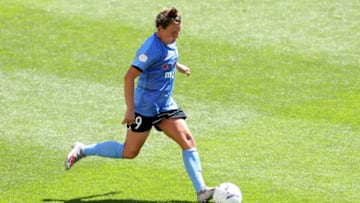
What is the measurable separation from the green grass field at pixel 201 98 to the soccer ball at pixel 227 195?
0.63 metres

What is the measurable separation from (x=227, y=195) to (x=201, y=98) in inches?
202

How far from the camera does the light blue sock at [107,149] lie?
10125mm

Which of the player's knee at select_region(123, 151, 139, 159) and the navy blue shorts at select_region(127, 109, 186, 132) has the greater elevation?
the navy blue shorts at select_region(127, 109, 186, 132)

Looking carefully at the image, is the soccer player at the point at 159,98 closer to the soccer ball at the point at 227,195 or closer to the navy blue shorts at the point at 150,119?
the navy blue shorts at the point at 150,119

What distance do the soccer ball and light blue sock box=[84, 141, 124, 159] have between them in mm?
1417

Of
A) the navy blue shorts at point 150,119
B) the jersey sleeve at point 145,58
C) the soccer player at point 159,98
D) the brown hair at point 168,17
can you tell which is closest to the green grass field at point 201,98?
the soccer player at point 159,98

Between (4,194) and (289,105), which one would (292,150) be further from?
(4,194)

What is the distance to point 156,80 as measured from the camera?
380 inches

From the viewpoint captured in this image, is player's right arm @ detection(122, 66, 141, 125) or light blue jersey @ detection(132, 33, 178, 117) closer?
player's right arm @ detection(122, 66, 141, 125)

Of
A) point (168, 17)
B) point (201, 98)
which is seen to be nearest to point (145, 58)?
point (168, 17)

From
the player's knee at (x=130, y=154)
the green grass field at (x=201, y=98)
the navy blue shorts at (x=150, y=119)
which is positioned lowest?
the green grass field at (x=201, y=98)

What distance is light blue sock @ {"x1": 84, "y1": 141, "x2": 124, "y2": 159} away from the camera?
10.1m

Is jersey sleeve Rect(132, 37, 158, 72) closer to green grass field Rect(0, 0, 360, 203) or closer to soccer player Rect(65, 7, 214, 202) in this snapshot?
soccer player Rect(65, 7, 214, 202)

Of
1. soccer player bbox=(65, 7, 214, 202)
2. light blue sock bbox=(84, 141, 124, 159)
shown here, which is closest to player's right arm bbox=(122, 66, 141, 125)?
soccer player bbox=(65, 7, 214, 202)
